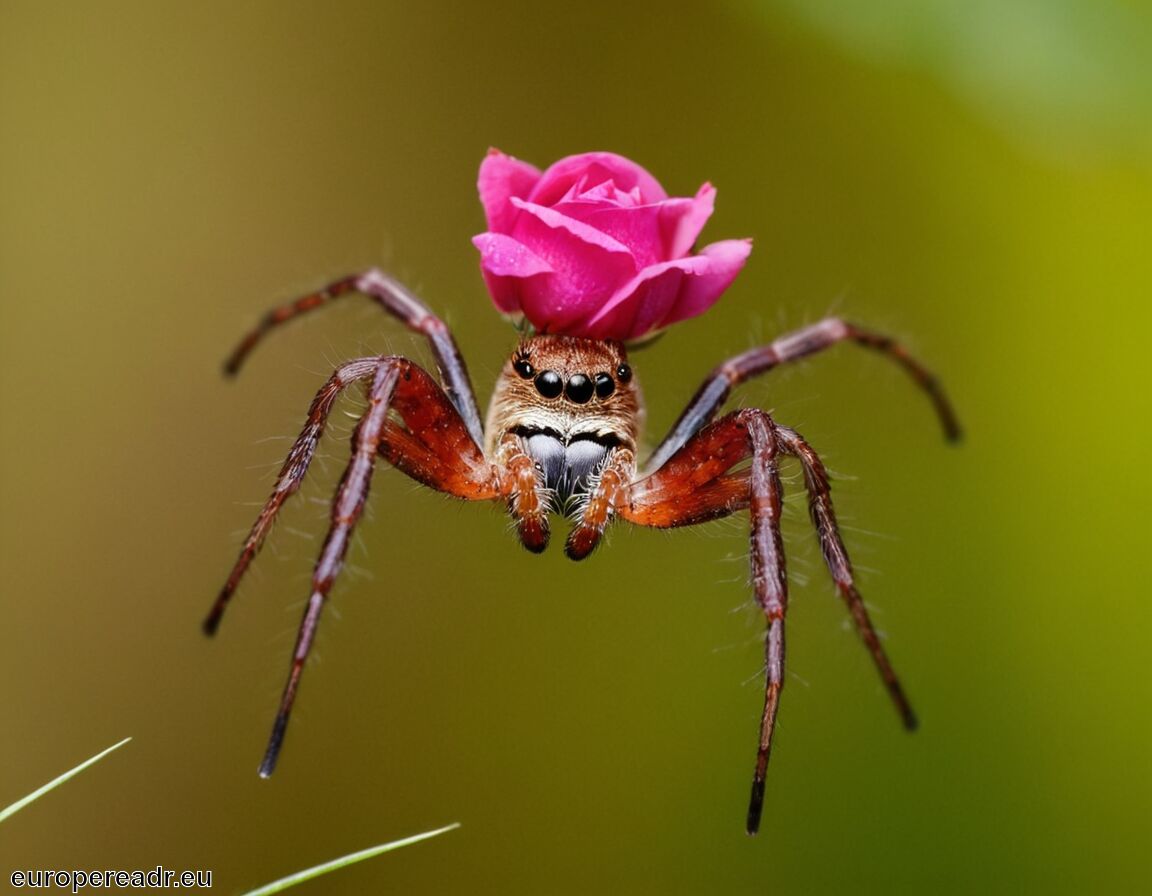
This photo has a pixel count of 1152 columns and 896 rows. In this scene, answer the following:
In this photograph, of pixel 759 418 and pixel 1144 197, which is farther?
pixel 1144 197

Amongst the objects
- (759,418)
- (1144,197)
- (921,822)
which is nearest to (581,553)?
(759,418)

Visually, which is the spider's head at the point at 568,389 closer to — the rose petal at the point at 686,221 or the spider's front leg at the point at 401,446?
the spider's front leg at the point at 401,446

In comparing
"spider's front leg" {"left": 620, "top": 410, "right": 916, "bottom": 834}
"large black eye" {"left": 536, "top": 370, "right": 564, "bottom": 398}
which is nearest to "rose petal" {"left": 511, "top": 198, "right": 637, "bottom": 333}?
"large black eye" {"left": 536, "top": 370, "right": 564, "bottom": 398}

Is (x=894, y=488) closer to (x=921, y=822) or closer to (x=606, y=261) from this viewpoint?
(x=921, y=822)

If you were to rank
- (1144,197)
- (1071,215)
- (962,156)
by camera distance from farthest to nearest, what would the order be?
(962,156) → (1071,215) → (1144,197)

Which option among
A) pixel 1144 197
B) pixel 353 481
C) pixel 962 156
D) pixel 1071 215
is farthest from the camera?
pixel 962 156

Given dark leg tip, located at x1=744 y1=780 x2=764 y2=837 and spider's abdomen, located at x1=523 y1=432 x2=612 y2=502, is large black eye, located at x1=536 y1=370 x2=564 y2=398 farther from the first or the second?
dark leg tip, located at x1=744 y1=780 x2=764 y2=837

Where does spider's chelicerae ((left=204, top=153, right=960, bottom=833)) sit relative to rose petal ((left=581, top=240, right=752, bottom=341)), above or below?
below
